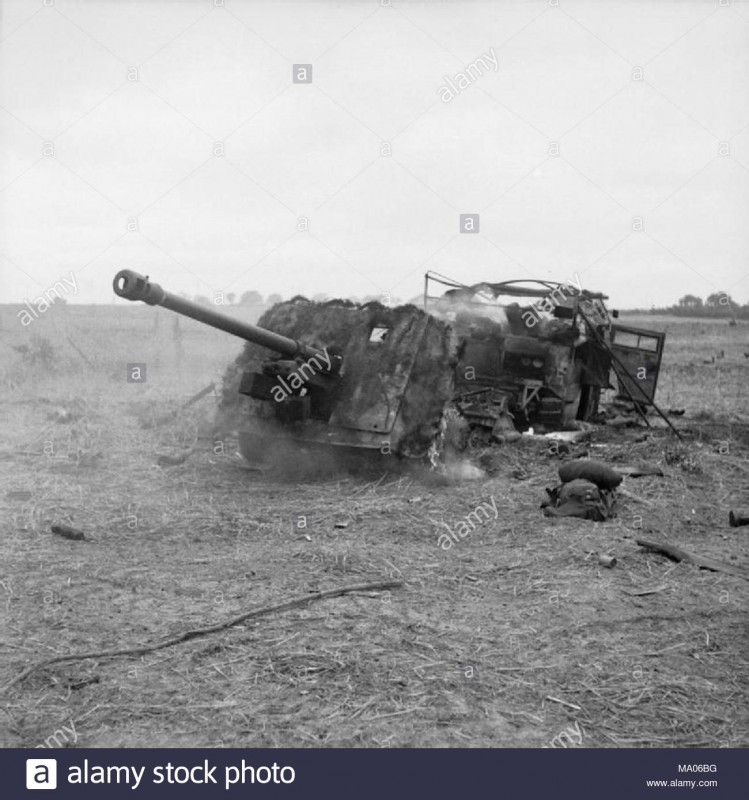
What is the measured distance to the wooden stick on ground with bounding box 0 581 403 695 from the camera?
446 cm

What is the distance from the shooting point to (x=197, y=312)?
7.93m

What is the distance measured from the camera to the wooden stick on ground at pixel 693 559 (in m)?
6.37

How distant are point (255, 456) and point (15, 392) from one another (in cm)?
722

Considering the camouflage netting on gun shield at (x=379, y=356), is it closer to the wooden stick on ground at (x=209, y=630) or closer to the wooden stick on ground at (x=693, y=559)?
the wooden stick on ground at (x=693, y=559)

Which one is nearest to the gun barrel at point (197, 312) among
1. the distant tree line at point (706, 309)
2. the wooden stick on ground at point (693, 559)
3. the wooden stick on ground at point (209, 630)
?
the wooden stick on ground at point (209, 630)

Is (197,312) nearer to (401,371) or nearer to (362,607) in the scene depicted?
(401,371)

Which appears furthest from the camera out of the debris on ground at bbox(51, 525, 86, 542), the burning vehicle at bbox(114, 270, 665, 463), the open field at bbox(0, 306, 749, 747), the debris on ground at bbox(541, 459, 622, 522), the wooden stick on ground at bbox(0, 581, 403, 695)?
the burning vehicle at bbox(114, 270, 665, 463)

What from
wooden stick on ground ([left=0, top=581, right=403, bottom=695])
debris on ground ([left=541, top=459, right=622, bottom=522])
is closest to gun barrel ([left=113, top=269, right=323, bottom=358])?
wooden stick on ground ([left=0, top=581, right=403, bottom=695])

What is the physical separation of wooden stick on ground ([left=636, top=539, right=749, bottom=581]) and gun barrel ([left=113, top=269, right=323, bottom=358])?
4156 mm

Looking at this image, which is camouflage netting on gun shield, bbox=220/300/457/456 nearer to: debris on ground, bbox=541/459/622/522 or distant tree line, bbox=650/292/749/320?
debris on ground, bbox=541/459/622/522

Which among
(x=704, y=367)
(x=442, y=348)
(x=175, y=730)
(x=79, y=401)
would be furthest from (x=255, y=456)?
(x=704, y=367)

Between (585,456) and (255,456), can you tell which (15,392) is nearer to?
(255,456)

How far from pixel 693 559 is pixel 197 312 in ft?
15.4
